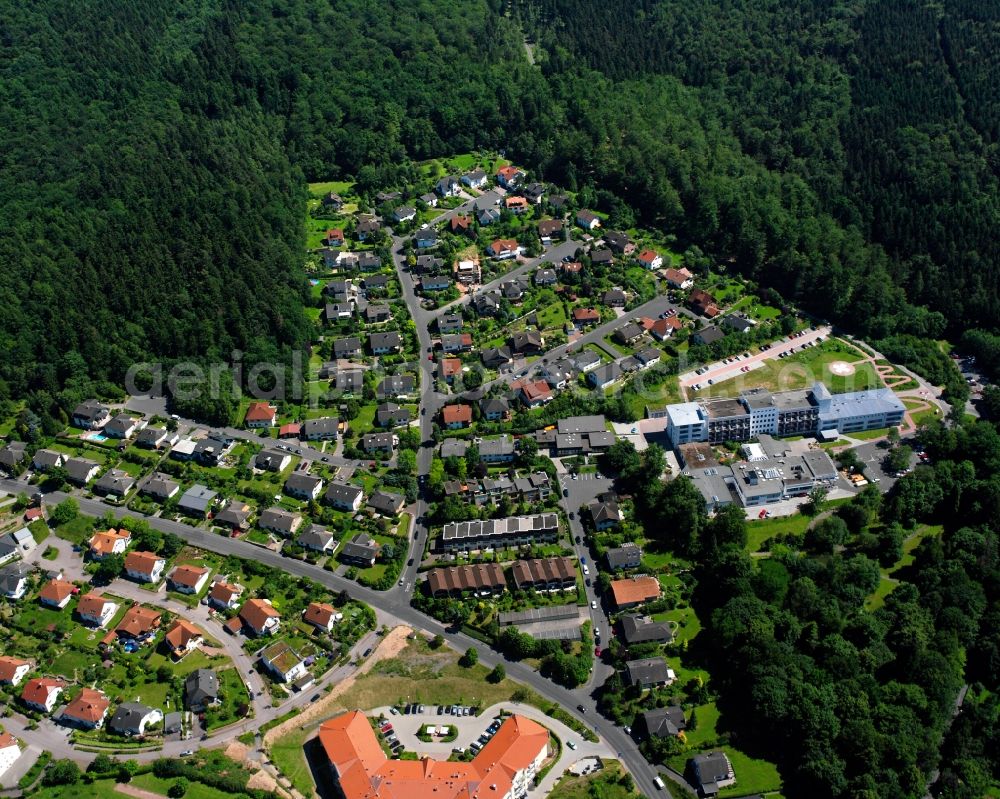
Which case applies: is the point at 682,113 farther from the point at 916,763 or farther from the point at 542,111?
the point at 916,763

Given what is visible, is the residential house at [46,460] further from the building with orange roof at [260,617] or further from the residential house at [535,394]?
the residential house at [535,394]

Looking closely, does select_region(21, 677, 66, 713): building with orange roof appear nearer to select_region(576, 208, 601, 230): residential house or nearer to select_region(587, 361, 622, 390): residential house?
select_region(587, 361, 622, 390): residential house

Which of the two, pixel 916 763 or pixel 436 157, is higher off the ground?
pixel 436 157

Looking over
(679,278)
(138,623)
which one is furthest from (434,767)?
(679,278)

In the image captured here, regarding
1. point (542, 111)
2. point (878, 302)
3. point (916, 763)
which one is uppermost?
point (542, 111)

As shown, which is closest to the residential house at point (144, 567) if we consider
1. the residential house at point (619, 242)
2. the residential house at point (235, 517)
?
the residential house at point (235, 517)

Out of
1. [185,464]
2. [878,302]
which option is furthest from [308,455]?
[878,302]

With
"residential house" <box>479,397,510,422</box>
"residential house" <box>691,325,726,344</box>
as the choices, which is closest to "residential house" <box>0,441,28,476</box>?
"residential house" <box>479,397,510,422</box>

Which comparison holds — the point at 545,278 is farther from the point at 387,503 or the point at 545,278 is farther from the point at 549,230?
the point at 387,503
